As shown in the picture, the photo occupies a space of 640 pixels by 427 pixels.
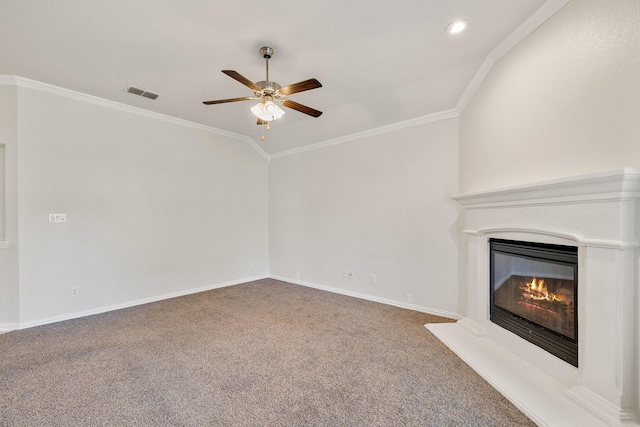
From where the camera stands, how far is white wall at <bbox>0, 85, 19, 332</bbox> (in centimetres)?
310

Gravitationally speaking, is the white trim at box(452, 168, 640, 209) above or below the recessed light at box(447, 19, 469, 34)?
below

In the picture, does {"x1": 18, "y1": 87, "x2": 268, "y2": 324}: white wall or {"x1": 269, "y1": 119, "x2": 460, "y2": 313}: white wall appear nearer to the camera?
{"x1": 18, "y1": 87, "x2": 268, "y2": 324}: white wall

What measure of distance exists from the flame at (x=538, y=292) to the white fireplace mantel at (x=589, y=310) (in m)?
0.38

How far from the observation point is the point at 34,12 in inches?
82.4

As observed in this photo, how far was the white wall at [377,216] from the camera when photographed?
3.56 metres

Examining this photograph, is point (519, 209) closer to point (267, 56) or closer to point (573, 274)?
point (573, 274)

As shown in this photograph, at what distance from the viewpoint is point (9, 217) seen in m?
3.12

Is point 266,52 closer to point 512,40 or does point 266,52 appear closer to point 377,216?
point 512,40

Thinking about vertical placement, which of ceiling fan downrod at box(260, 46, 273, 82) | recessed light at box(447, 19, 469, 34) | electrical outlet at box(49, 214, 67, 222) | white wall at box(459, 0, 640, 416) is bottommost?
electrical outlet at box(49, 214, 67, 222)

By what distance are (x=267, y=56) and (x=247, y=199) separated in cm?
325

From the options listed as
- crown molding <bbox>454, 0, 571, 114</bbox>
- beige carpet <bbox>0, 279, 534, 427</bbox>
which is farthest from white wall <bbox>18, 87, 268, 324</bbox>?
crown molding <bbox>454, 0, 571, 114</bbox>

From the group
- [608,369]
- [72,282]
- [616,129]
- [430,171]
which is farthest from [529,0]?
[72,282]

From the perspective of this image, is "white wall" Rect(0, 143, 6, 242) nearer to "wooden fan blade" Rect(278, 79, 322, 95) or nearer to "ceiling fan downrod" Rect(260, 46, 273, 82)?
"ceiling fan downrod" Rect(260, 46, 273, 82)

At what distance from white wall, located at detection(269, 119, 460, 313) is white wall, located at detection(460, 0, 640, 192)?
34.1 inches
